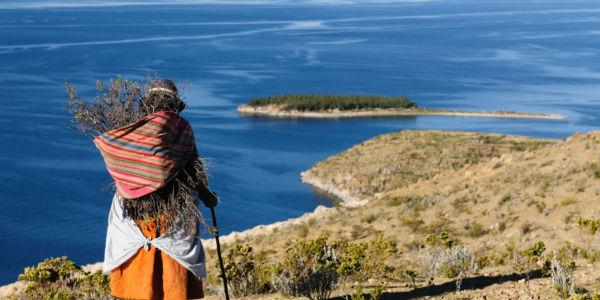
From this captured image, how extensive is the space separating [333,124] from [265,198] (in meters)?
37.1

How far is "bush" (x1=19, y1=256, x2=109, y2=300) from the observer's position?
807 cm

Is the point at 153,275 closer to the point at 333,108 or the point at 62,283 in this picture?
the point at 62,283

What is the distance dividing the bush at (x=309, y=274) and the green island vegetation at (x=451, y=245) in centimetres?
2

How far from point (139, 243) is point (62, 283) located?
13.4 feet

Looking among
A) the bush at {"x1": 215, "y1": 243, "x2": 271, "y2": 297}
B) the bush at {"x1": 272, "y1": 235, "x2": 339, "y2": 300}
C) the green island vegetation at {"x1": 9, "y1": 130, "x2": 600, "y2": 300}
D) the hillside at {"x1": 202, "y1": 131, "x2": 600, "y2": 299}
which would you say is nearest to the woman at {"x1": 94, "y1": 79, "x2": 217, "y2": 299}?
the green island vegetation at {"x1": 9, "y1": 130, "x2": 600, "y2": 300}

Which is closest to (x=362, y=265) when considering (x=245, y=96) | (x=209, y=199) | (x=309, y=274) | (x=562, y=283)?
(x=309, y=274)

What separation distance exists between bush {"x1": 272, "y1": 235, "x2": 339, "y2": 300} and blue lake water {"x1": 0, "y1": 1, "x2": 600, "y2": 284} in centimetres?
218

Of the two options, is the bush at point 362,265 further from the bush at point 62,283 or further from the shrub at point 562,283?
the bush at point 62,283

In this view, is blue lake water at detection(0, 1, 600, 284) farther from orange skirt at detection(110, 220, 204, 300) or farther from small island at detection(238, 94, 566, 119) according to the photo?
small island at detection(238, 94, 566, 119)

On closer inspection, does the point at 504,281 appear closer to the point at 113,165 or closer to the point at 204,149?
the point at 113,165

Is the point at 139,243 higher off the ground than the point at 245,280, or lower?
higher

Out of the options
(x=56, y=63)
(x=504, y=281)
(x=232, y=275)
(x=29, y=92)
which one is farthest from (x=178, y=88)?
(x=56, y=63)

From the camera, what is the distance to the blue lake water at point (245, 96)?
44844mm

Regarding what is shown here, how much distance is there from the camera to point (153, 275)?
18.1 feet
